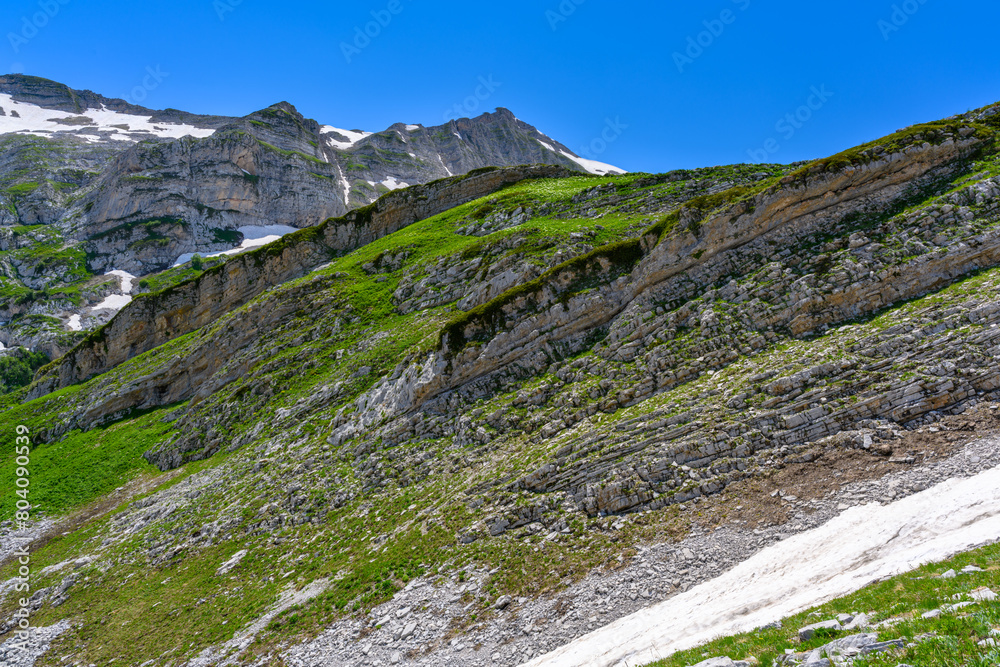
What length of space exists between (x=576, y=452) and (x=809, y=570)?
11.0m

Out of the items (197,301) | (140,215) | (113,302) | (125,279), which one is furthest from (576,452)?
(140,215)

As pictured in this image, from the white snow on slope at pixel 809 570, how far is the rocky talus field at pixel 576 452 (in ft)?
2.59

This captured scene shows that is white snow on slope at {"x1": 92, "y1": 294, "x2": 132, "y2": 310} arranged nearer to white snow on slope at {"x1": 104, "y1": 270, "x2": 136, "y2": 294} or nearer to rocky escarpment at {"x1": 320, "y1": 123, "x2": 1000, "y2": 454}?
white snow on slope at {"x1": 104, "y1": 270, "x2": 136, "y2": 294}

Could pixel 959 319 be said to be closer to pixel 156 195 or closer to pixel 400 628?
pixel 400 628

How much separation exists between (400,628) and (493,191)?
7039 cm

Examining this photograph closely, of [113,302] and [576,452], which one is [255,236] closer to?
[113,302]

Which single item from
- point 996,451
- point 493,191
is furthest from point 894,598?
point 493,191

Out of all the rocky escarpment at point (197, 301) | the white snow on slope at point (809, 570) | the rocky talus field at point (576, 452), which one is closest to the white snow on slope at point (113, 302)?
the rocky escarpment at point (197, 301)

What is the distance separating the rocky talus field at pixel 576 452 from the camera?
55.9 ft

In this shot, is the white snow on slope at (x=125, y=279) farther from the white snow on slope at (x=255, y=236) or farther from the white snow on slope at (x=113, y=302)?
the white snow on slope at (x=255, y=236)

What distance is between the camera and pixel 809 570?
1401 centimetres

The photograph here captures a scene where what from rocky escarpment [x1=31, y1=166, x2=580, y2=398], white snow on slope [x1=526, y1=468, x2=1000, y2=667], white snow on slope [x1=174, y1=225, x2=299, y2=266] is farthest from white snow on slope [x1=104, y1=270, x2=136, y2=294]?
white snow on slope [x1=526, y1=468, x2=1000, y2=667]

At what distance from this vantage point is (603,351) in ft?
97.3

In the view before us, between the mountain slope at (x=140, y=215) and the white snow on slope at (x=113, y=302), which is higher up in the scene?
the mountain slope at (x=140, y=215)
